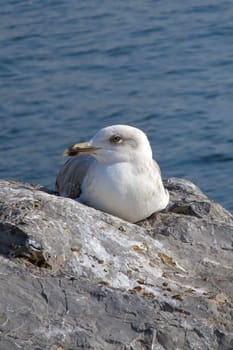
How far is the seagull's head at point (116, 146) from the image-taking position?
750 centimetres

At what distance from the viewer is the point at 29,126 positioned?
579 inches

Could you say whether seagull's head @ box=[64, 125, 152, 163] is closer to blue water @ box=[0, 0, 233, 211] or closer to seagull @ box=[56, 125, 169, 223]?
seagull @ box=[56, 125, 169, 223]

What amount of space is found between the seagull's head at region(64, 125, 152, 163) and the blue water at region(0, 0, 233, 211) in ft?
16.5

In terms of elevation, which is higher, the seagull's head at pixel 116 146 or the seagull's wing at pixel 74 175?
the seagull's head at pixel 116 146

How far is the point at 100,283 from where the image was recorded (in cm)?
617

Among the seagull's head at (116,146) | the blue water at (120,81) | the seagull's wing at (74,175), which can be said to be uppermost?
the seagull's head at (116,146)

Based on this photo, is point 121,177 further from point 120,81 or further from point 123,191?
point 120,81

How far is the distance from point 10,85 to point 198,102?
109 inches

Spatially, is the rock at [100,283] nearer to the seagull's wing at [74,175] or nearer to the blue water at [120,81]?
the seagull's wing at [74,175]

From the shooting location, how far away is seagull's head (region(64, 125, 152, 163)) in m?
7.50

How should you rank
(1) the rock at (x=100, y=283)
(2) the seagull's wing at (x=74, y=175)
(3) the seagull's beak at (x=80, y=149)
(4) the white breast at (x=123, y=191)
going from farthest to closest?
(2) the seagull's wing at (x=74, y=175), (3) the seagull's beak at (x=80, y=149), (4) the white breast at (x=123, y=191), (1) the rock at (x=100, y=283)

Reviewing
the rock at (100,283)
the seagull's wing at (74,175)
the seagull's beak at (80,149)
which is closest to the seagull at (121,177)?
the seagull's beak at (80,149)

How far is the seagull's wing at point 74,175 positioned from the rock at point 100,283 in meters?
0.71

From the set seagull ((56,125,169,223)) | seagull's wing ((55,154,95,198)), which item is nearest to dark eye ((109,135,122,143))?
seagull ((56,125,169,223))
